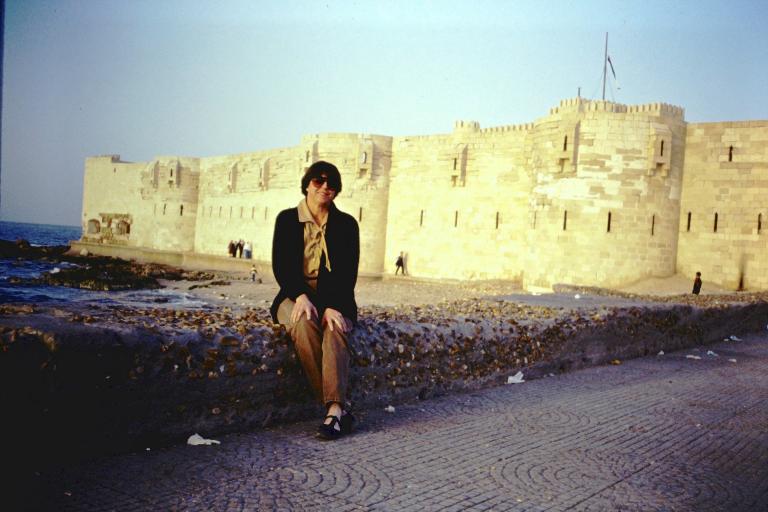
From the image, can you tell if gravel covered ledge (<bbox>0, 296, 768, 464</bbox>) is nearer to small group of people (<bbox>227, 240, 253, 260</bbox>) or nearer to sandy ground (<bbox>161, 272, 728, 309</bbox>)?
sandy ground (<bbox>161, 272, 728, 309</bbox>)

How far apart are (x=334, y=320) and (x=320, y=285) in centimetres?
30

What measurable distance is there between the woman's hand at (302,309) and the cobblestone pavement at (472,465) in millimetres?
636

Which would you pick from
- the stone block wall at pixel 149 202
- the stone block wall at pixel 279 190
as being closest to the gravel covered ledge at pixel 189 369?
the stone block wall at pixel 279 190

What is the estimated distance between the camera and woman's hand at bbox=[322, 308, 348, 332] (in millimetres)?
3877

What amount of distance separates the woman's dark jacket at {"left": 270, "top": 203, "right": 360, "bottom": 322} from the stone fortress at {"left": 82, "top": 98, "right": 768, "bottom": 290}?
16.5m

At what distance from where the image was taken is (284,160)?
34781mm

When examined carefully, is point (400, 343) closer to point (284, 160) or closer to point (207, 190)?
point (284, 160)

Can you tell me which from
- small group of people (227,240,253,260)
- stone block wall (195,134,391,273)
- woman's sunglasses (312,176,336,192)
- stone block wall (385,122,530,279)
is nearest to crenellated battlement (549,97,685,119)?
stone block wall (385,122,530,279)

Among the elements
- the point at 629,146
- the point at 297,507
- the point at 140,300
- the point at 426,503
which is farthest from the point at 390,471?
the point at 629,146

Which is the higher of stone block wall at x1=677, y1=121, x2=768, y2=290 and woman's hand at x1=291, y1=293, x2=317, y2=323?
stone block wall at x1=677, y1=121, x2=768, y2=290

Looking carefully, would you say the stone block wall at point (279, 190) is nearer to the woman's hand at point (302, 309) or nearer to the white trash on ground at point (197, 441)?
the woman's hand at point (302, 309)

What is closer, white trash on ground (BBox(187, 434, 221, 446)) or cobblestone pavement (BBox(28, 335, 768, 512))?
cobblestone pavement (BBox(28, 335, 768, 512))

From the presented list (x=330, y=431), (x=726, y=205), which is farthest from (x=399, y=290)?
(x=330, y=431)

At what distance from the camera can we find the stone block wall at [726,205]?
18.6m
